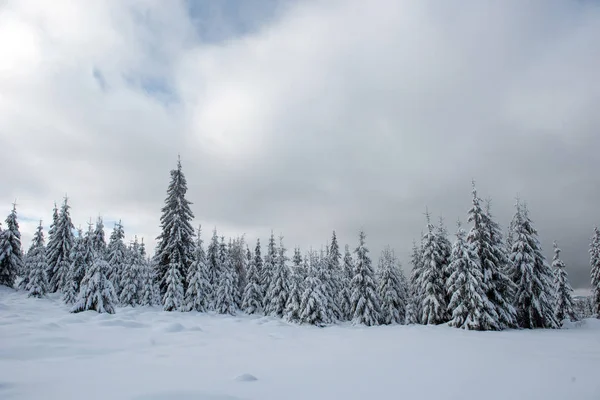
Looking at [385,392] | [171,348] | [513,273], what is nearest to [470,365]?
[385,392]

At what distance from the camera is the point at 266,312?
42.4 meters

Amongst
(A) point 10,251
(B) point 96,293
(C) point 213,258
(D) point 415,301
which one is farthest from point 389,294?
(A) point 10,251

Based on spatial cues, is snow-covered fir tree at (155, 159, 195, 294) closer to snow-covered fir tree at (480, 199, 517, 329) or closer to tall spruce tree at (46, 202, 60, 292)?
tall spruce tree at (46, 202, 60, 292)

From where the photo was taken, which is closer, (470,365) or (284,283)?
(470,365)

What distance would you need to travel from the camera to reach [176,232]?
102 feet

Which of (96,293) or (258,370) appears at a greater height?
(96,293)

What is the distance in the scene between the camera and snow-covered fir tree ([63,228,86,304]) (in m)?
31.4

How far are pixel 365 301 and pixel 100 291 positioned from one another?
25011 millimetres

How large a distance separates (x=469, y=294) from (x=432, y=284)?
6042 mm

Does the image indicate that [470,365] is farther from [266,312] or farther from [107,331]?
[266,312]

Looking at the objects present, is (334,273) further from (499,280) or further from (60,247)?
(60,247)

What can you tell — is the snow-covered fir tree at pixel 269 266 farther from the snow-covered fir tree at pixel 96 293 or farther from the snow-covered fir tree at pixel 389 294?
the snow-covered fir tree at pixel 96 293

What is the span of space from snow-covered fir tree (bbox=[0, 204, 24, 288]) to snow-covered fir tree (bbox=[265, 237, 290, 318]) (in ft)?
111

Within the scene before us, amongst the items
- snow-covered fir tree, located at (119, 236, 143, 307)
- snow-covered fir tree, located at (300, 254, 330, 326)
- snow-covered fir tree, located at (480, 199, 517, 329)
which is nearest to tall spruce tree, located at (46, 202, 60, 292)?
snow-covered fir tree, located at (119, 236, 143, 307)
